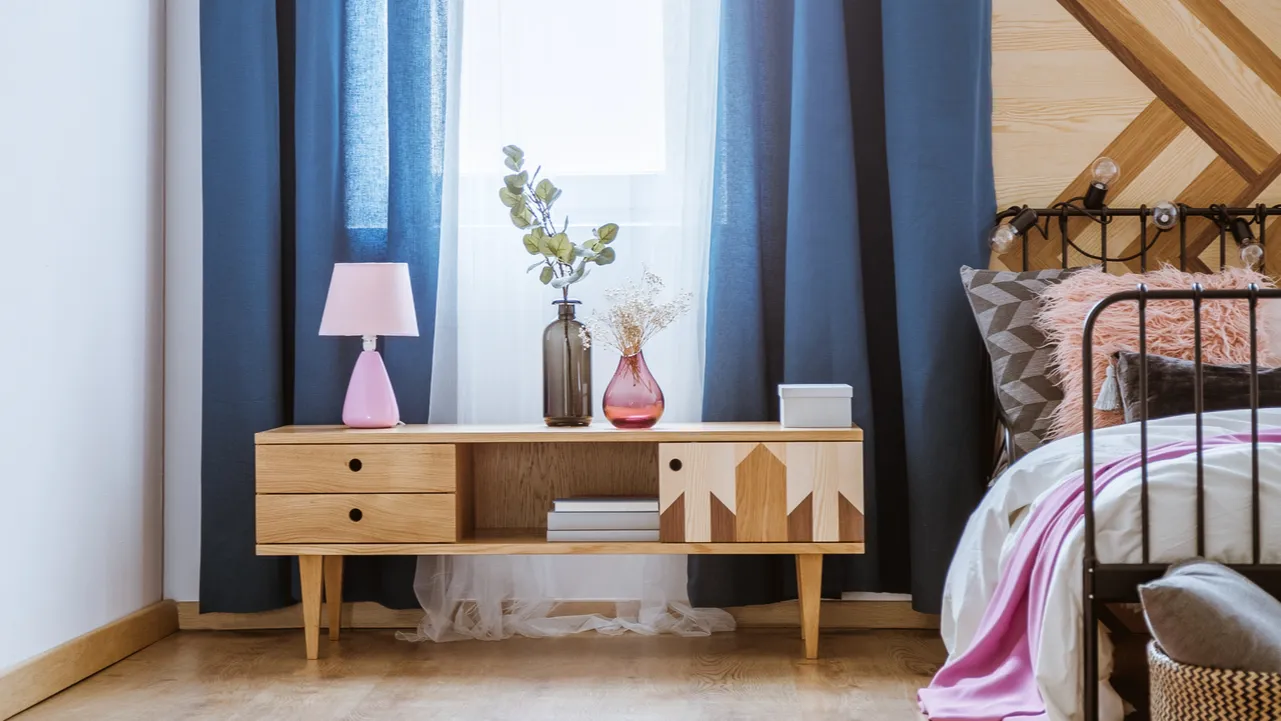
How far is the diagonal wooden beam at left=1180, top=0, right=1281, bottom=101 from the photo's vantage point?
8.88 ft

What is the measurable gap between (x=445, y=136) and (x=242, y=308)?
66 cm

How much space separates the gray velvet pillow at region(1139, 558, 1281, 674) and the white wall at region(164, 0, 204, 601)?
230 cm

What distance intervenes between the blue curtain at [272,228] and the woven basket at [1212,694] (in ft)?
5.98

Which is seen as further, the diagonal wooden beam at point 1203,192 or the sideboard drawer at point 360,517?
the diagonal wooden beam at point 1203,192

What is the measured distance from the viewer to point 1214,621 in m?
1.32

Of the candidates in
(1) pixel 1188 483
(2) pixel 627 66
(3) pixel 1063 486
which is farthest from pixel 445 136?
(1) pixel 1188 483

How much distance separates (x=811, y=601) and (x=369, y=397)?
1.12 m

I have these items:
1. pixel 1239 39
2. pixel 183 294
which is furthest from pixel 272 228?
pixel 1239 39

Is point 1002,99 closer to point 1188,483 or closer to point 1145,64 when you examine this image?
point 1145,64

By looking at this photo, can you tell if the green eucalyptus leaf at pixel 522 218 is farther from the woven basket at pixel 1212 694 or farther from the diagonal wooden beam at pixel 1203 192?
the woven basket at pixel 1212 694

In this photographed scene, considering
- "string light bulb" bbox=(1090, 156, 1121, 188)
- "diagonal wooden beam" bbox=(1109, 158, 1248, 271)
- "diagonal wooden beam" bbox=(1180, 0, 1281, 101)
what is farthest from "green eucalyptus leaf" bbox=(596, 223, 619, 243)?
"diagonal wooden beam" bbox=(1180, 0, 1281, 101)

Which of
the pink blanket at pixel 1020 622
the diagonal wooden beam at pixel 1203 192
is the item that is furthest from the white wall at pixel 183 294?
the diagonal wooden beam at pixel 1203 192

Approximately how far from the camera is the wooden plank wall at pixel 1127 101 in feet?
8.91

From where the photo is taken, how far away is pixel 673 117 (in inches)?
107
